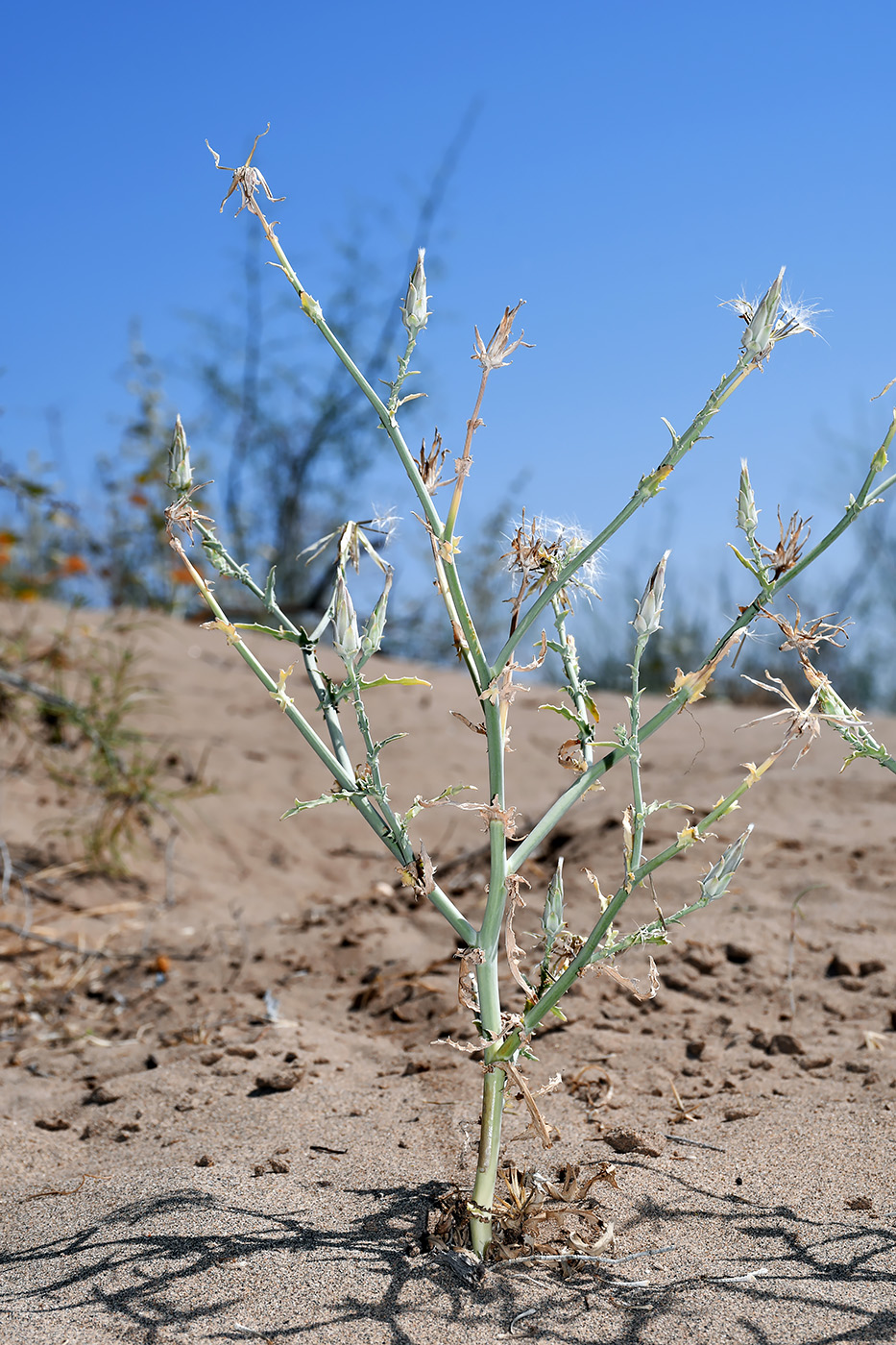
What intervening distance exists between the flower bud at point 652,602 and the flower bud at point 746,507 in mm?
103

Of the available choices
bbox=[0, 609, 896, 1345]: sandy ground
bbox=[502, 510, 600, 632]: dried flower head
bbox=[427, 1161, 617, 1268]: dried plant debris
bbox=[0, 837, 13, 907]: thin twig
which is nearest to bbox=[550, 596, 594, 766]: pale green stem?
bbox=[502, 510, 600, 632]: dried flower head

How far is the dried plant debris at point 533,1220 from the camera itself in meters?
1.49

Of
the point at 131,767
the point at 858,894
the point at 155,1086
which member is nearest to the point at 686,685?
the point at 155,1086

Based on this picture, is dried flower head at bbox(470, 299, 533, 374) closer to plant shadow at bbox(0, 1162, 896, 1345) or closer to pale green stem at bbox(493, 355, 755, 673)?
pale green stem at bbox(493, 355, 755, 673)

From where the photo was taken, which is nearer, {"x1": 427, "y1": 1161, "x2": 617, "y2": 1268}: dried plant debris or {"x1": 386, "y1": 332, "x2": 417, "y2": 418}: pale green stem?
{"x1": 386, "y1": 332, "x2": 417, "y2": 418}: pale green stem

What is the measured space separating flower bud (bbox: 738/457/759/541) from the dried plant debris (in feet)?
3.16

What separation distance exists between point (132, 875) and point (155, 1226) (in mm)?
2505

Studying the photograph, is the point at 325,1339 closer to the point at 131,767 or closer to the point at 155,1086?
the point at 155,1086

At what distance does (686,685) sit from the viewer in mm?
1302

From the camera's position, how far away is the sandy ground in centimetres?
145

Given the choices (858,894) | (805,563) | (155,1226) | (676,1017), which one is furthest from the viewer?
(858,894)

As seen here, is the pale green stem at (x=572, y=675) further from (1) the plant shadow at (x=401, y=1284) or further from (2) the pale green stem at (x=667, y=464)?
(1) the plant shadow at (x=401, y=1284)

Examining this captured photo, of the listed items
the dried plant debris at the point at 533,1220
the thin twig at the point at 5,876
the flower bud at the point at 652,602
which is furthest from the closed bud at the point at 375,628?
the thin twig at the point at 5,876

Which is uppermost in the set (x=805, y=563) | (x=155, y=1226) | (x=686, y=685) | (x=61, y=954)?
(x=805, y=563)
